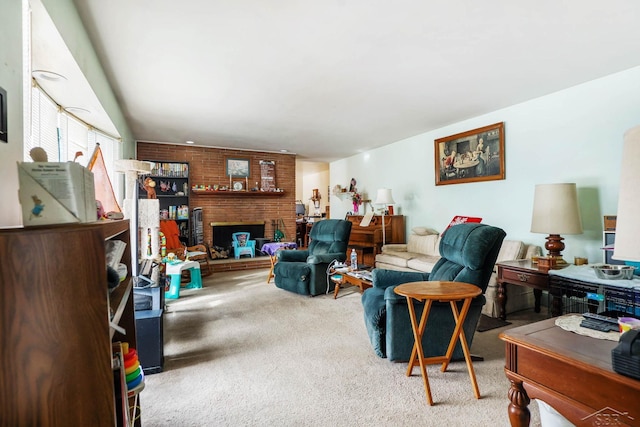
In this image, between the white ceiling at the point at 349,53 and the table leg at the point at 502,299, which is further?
the table leg at the point at 502,299

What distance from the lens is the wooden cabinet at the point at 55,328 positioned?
81cm

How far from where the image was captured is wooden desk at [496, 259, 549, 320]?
2.78 meters

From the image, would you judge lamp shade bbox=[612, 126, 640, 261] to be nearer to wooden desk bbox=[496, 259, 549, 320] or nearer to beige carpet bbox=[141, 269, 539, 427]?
beige carpet bbox=[141, 269, 539, 427]

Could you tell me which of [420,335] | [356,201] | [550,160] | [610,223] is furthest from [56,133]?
[356,201]

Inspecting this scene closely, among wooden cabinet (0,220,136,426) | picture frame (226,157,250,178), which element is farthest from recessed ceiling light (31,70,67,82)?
picture frame (226,157,250,178)

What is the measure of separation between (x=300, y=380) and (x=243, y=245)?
4.51m

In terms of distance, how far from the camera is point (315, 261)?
411 centimetres

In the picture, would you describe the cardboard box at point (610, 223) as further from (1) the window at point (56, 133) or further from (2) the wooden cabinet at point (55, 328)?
(1) the window at point (56, 133)

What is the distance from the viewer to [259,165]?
6867mm

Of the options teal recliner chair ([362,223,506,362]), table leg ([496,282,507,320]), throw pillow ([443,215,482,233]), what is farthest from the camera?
throw pillow ([443,215,482,233])

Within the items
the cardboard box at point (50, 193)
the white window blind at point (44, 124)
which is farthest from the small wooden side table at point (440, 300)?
the white window blind at point (44, 124)

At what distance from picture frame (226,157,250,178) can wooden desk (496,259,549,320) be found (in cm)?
501

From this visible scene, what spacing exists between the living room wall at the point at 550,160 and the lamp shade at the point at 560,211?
535 mm

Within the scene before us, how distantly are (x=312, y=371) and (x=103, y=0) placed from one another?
2650mm
